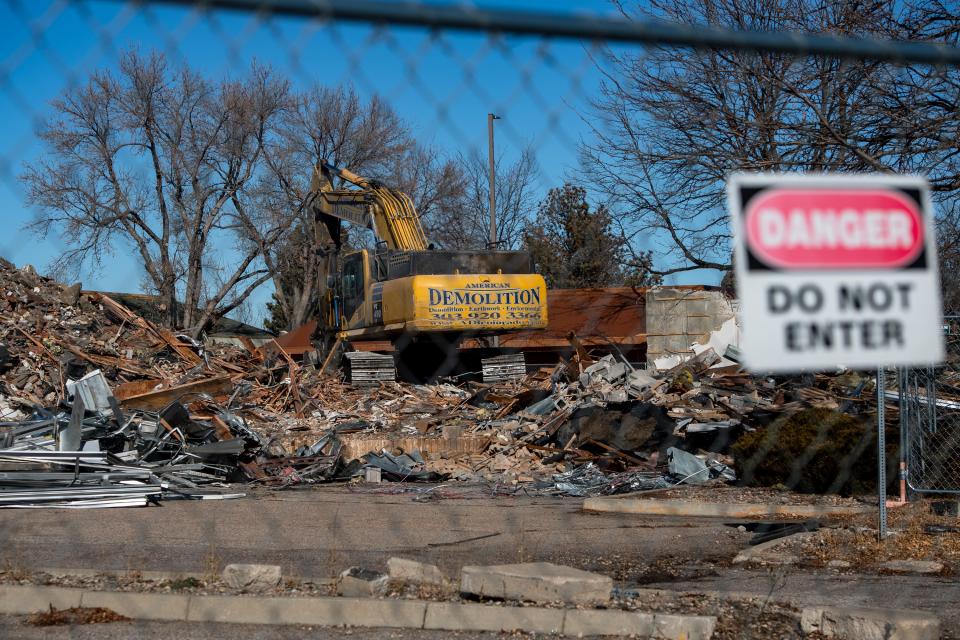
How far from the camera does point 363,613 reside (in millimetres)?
4762

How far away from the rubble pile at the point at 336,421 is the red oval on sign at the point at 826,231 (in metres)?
8.76

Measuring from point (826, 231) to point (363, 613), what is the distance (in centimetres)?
313

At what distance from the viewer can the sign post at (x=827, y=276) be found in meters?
2.45

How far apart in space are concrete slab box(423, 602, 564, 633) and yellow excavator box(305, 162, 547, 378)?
11643 millimetres

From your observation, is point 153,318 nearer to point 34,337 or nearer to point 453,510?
point 34,337

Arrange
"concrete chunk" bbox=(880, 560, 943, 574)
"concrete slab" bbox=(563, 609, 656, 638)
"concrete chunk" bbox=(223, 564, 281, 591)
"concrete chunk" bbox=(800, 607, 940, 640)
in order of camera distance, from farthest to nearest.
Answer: "concrete chunk" bbox=(880, 560, 943, 574) < "concrete chunk" bbox=(223, 564, 281, 591) < "concrete slab" bbox=(563, 609, 656, 638) < "concrete chunk" bbox=(800, 607, 940, 640)

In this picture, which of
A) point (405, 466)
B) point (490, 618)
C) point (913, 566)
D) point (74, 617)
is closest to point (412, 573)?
point (490, 618)

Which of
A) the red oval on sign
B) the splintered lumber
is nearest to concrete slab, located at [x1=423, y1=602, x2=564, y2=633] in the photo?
the red oval on sign

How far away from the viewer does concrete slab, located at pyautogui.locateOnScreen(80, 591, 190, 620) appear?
489 cm

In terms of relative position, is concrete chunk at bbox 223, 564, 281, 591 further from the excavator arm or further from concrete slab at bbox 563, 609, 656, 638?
the excavator arm

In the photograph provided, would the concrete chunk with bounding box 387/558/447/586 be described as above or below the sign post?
below

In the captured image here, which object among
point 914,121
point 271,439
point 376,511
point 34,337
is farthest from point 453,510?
point 34,337

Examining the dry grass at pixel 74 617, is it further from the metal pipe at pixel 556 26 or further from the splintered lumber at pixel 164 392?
the splintered lumber at pixel 164 392

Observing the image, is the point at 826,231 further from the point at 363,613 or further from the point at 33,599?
the point at 33,599
